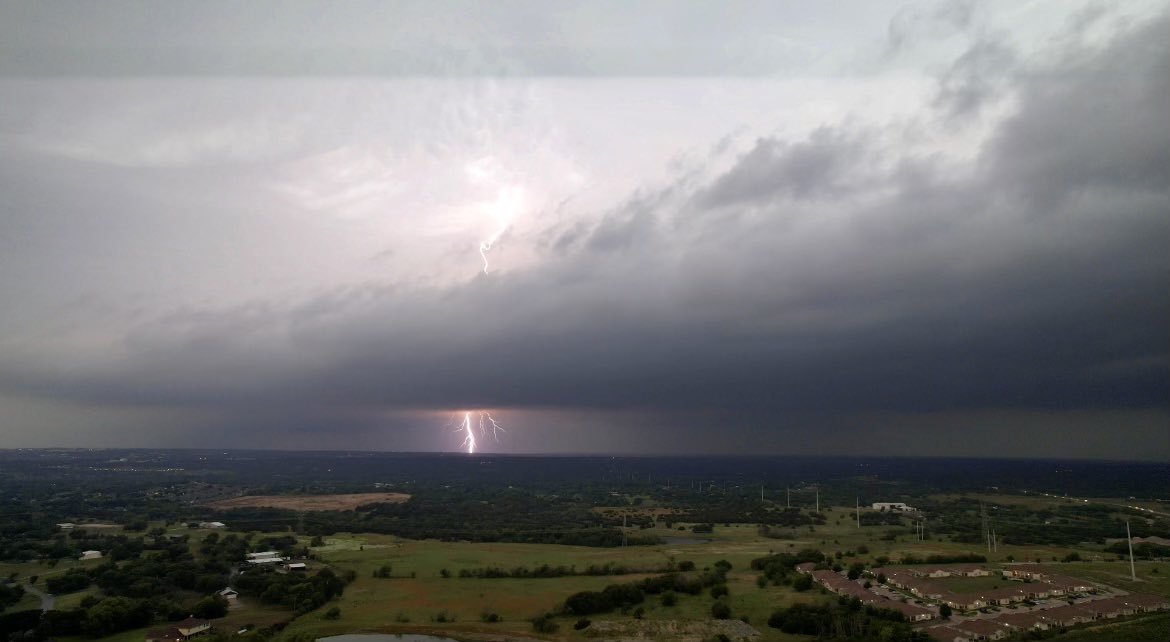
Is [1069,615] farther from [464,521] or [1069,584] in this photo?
[464,521]

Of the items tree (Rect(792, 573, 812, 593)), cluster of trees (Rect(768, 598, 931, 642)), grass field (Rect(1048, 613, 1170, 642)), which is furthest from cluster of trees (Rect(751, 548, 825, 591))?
grass field (Rect(1048, 613, 1170, 642))

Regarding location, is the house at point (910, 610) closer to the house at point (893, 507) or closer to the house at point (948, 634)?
the house at point (948, 634)

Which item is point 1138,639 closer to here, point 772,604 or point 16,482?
point 772,604

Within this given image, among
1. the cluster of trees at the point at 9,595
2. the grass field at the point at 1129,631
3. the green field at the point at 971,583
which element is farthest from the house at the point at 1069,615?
the cluster of trees at the point at 9,595

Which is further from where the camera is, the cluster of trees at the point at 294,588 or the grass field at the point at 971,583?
the cluster of trees at the point at 294,588

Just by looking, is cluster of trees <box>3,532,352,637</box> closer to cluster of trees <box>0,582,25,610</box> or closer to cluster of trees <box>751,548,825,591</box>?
cluster of trees <box>0,582,25,610</box>

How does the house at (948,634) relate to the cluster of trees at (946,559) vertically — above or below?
above

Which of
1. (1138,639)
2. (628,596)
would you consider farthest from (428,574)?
(1138,639)

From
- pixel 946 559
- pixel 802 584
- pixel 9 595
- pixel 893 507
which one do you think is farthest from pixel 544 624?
pixel 893 507
